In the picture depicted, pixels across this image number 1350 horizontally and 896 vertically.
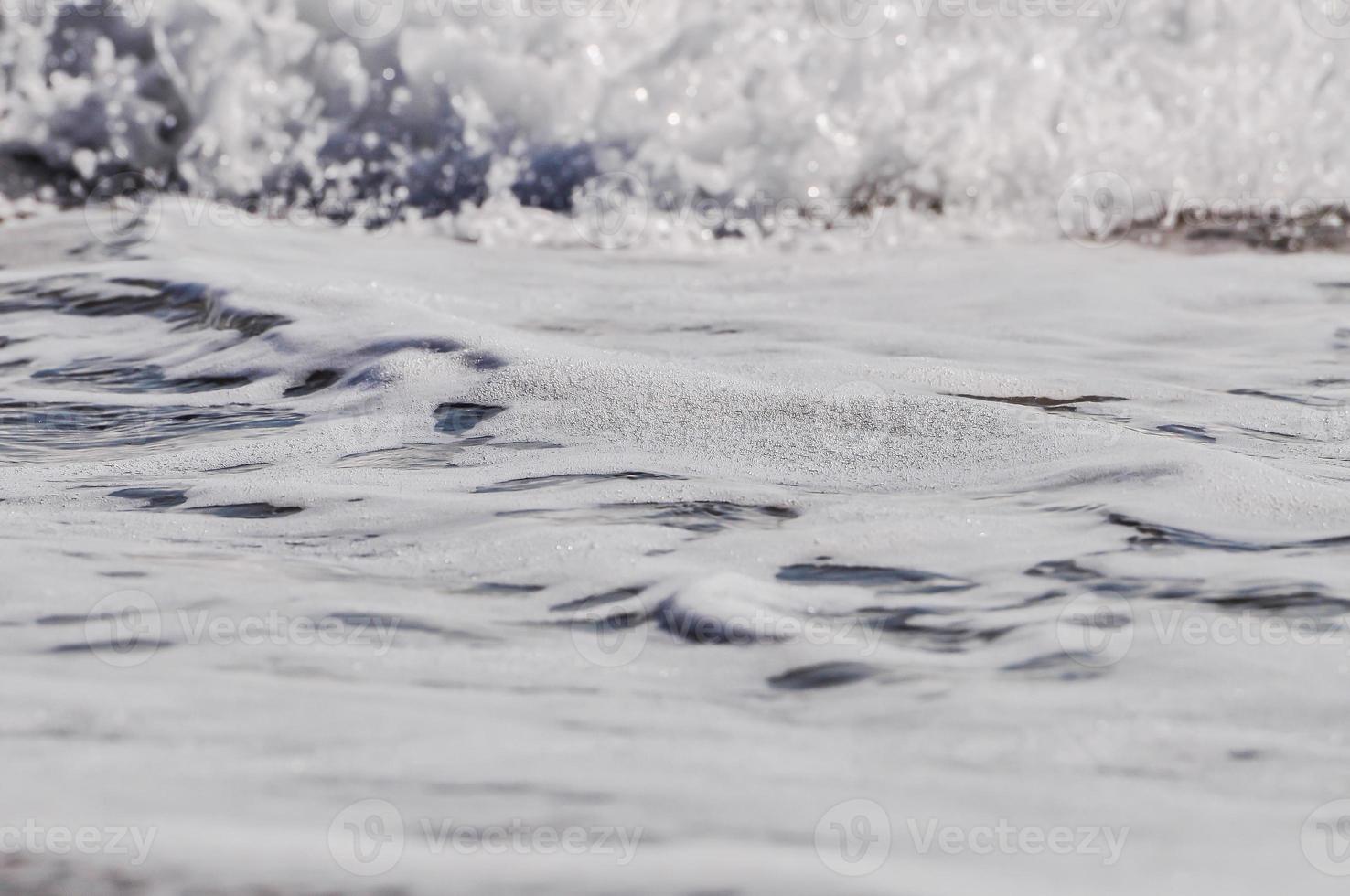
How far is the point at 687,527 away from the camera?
2.04 metres

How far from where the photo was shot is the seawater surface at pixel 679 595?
4.05 feet

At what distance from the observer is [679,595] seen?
1750 millimetres

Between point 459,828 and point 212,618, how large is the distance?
2.05ft

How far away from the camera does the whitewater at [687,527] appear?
1229 mm

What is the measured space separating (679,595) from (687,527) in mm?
297

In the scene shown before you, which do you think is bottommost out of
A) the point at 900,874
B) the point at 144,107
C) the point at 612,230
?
the point at 900,874

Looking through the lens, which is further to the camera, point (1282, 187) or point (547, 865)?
point (1282, 187)

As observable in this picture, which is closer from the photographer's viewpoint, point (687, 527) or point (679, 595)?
point (679, 595)

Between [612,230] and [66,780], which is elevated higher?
[612,230]

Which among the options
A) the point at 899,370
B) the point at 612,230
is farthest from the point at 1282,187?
the point at 899,370

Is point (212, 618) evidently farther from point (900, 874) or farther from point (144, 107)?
point (144, 107)

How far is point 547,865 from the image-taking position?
116 centimetres

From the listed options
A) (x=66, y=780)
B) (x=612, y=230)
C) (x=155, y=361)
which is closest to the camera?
(x=66, y=780)

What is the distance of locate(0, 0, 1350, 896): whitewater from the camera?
1229 millimetres
